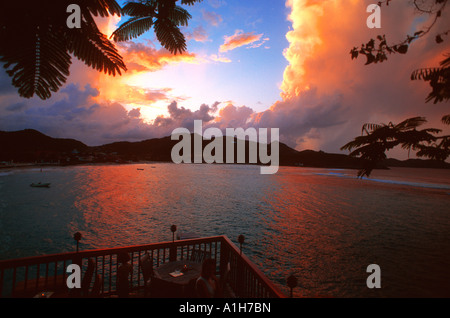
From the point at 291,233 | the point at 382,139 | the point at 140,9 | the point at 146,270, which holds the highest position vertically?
the point at 140,9

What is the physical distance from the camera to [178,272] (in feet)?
18.9

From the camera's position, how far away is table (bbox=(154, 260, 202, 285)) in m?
5.43

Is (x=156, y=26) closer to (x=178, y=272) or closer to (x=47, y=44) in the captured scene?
(x=47, y=44)

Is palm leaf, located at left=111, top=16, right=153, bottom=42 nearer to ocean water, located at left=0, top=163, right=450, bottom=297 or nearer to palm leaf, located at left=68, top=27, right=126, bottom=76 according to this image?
palm leaf, located at left=68, top=27, right=126, bottom=76

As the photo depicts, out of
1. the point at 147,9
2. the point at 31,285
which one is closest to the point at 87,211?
the point at 31,285

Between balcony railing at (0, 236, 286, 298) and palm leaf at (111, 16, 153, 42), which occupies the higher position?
palm leaf at (111, 16, 153, 42)

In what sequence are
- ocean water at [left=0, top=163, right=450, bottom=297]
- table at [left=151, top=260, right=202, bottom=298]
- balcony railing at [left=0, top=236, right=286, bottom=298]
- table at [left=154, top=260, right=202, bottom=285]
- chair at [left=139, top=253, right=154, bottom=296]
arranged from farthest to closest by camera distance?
ocean water at [left=0, top=163, right=450, bottom=297]
chair at [left=139, top=253, right=154, bottom=296]
table at [left=154, top=260, right=202, bottom=285]
table at [left=151, top=260, right=202, bottom=298]
balcony railing at [left=0, top=236, right=286, bottom=298]

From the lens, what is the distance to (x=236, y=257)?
5949 millimetres

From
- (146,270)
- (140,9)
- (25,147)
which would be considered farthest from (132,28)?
(25,147)

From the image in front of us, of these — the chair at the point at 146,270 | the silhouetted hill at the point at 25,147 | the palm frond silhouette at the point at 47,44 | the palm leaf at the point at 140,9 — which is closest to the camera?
the palm frond silhouette at the point at 47,44

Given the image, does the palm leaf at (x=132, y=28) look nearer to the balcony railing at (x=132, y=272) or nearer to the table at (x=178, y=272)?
the balcony railing at (x=132, y=272)

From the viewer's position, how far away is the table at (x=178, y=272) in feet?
17.8

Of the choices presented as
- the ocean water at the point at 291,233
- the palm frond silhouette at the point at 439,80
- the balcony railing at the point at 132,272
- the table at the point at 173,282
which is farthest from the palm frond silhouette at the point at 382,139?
the ocean water at the point at 291,233

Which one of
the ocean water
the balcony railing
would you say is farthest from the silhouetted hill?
the balcony railing
